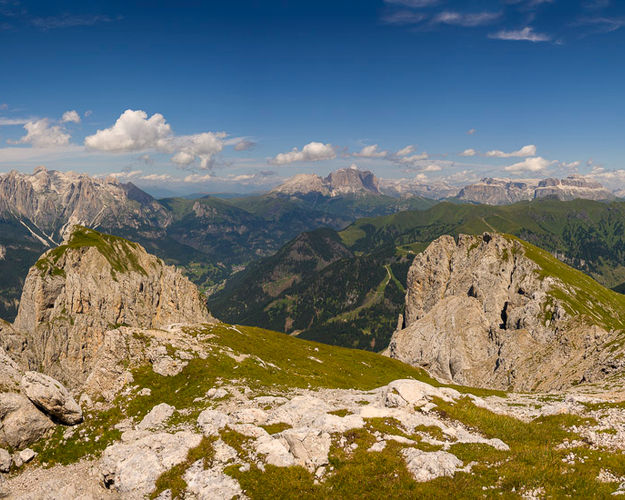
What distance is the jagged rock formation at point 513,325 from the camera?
330ft

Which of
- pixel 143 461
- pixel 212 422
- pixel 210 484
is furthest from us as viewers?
pixel 212 422

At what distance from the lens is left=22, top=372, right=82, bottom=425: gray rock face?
40031 mm

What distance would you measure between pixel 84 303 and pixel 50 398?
13079 cm

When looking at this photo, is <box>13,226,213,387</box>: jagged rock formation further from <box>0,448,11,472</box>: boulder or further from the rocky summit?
<box>0,448,11,472</box>: boulder

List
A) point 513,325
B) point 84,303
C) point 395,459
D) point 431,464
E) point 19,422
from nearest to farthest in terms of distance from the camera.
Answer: point 431,464 < point 395,459 < point 19,422 < point 513,325 < point 84,303

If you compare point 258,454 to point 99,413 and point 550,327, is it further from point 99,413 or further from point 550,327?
point 550,327

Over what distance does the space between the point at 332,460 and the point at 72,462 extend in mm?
30826

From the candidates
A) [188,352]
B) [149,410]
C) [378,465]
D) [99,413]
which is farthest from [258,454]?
[188,352]

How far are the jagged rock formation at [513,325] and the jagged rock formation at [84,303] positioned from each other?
11808 centimetres

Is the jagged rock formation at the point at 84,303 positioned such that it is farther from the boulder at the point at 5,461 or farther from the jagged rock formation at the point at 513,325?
the jagged rock formation at the point at 513,325

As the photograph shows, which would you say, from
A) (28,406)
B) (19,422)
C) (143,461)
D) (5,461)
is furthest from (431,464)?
(28,406)

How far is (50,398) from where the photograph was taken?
40.4 meters

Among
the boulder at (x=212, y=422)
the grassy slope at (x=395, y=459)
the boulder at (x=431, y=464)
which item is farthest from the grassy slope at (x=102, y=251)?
the boulder at (x=431, y=464)

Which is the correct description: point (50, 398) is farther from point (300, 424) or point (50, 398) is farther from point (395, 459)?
point (395, 459)
